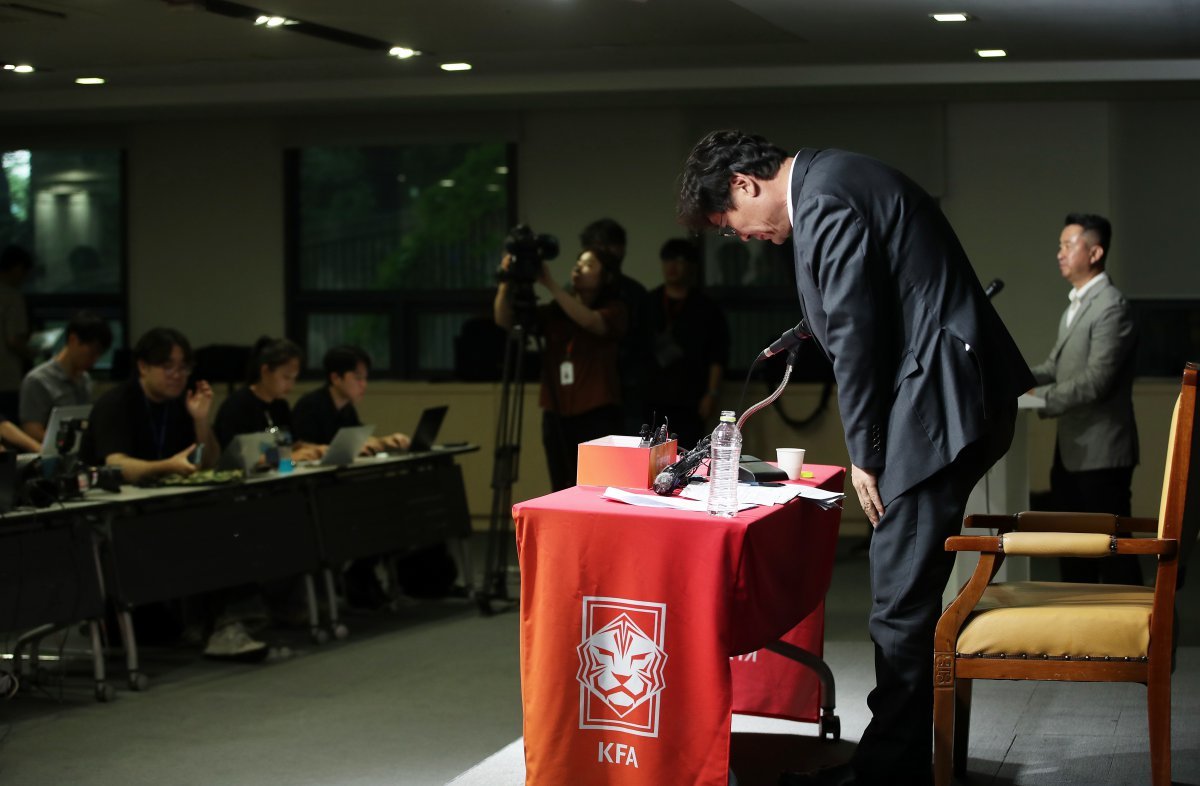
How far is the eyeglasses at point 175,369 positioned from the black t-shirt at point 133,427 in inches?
5.8

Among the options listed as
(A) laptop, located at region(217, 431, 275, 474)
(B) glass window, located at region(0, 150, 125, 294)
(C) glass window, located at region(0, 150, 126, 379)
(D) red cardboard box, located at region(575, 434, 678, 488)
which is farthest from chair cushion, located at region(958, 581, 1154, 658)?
(B) glass window, located at region(0, 150, 125, 294)

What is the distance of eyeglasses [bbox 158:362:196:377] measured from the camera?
204 inches

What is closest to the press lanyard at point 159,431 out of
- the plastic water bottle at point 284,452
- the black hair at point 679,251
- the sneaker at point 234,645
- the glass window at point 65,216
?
the plastic water bottle at point 284,452

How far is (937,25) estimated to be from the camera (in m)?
5.79

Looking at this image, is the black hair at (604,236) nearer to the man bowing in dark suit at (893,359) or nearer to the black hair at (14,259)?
the man bowing in dark suit at (893,359)

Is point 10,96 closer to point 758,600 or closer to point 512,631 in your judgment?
point 512,631

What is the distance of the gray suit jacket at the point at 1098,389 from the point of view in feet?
15.8

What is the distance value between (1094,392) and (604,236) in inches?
87.7

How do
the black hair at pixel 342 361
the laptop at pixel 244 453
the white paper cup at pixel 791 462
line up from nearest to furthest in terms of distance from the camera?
the white paper cup at pixel 791 462 < the laptop at pixel 244 453 < the black hair at pixel 342 361

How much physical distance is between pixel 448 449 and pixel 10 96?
3476 millimetres

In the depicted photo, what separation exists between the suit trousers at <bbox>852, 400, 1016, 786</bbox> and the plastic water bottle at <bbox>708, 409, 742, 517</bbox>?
309mm

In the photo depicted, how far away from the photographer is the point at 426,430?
20.3ft

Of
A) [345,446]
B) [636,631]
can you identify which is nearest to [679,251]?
[345,446]

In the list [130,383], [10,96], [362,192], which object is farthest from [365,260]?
[130,383]
